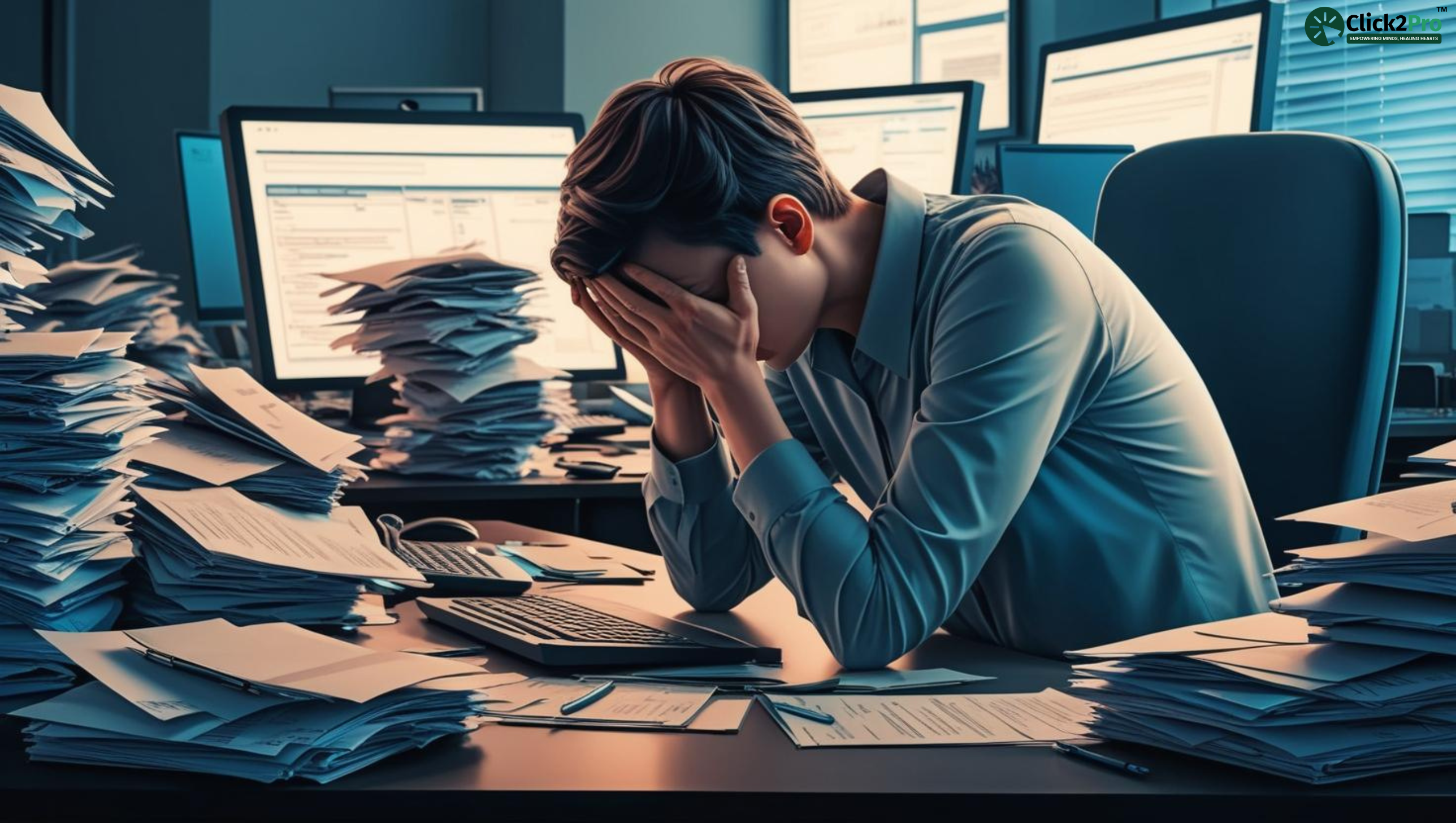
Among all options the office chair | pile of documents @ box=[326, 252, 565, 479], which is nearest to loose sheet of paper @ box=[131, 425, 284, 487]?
pile of documents @ box=[326, 252, 565, 479]

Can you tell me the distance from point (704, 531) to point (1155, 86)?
1.67 meters

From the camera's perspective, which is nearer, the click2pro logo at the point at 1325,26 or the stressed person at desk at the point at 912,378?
the stressed person at desk at the point at 912,378

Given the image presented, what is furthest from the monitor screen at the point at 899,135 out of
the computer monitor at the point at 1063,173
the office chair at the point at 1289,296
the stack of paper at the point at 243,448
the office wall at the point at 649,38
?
the office wall at the point at 649,38

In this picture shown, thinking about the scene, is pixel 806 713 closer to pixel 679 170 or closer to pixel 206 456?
pixel 679 170

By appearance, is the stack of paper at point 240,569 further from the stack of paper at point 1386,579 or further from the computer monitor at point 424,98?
the computer monitor at point 424,98

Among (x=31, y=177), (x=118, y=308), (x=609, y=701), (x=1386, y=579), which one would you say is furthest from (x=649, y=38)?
(x=1386, y=579)

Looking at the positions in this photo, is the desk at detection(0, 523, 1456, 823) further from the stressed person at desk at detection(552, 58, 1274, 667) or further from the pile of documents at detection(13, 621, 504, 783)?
the stressed person at desk at detection(552, 58, 1274, 667)

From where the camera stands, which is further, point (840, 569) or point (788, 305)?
point (788, 305)

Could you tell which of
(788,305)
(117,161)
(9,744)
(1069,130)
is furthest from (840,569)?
(117,161)

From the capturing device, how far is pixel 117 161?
4938 millimetres

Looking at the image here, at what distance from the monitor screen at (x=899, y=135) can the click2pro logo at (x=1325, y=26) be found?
1716 mm

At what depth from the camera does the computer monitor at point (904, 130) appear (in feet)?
8.13

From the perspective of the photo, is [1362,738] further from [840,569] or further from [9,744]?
[9,744]

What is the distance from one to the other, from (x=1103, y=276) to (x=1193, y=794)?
0.55 m
